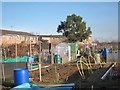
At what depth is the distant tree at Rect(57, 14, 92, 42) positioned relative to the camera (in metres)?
44.8

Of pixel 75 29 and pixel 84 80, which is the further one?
pixel 75 29

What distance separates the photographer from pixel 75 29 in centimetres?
4559

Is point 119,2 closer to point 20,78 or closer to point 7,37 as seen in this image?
point 20,78

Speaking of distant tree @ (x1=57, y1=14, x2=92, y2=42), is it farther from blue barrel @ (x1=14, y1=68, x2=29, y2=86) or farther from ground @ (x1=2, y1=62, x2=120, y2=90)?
blue barrel @ (x1=14, y1=68, x2=29, y2=86)

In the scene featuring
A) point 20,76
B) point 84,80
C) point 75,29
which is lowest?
point 84,80

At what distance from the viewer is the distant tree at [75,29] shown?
44.8 metres

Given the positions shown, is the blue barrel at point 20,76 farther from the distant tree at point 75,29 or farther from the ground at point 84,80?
the distant tree at point 75,29

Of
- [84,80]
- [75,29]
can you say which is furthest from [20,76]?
[75,29]

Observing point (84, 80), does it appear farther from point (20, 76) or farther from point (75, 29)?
point (75, 29)

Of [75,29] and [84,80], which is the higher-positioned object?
[75,29]

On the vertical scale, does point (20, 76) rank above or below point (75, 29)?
below

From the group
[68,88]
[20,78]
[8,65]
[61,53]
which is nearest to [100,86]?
[68,88]

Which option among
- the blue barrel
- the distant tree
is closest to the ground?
the blue barrel

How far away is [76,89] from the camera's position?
24.6ft
